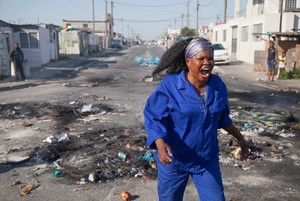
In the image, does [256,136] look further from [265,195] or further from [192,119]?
[192,119]

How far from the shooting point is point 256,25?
24406 millimetres

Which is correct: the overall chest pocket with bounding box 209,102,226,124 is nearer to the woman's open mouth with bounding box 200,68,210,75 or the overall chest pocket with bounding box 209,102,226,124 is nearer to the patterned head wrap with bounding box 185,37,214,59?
the woman's open mouth with bounding box 200,68,210,75

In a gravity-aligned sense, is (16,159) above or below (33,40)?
below

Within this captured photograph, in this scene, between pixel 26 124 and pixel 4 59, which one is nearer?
pixel 26 124

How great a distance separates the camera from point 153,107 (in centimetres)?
244

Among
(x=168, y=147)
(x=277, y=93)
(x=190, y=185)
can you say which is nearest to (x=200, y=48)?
(x=168, y=147)

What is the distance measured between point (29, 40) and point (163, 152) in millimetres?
21651

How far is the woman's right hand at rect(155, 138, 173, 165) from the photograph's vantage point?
7.45 feet

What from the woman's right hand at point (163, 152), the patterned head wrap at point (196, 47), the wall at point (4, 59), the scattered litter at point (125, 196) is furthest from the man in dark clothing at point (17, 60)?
the woman's right hand at point (163, 152)

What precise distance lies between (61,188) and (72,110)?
15.0 ft

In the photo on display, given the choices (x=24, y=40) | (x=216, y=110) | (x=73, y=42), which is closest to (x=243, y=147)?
(x=216, y=110)

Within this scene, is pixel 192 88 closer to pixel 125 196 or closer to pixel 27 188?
pixel 125 196

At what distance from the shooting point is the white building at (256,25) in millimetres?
21500

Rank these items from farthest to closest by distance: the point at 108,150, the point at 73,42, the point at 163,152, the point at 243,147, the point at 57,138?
the point at 73,42
the point at 57,138
the point at 108,150
the point at 243,147
the point at 163,152
